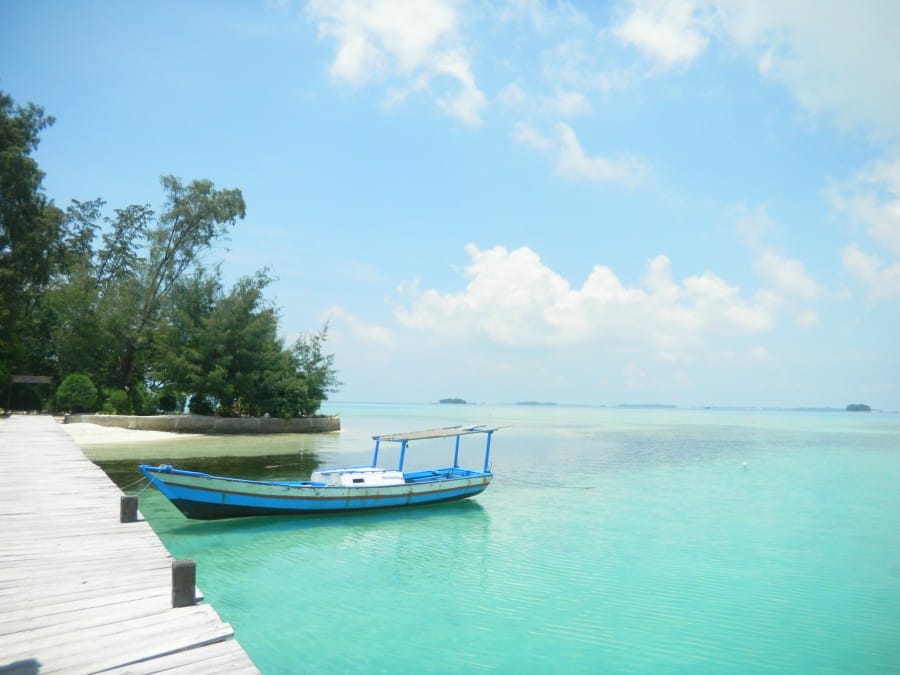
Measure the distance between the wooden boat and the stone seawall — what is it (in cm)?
2369

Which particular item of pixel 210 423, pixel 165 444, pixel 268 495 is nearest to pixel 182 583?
pixel 268 495

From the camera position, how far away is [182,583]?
21.5 feet

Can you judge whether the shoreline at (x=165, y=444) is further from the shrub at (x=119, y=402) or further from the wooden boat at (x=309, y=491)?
the wooden boat at (x=309, y=491)

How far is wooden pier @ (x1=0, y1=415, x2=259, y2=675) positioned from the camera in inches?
211

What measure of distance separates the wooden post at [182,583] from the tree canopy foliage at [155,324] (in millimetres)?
34184

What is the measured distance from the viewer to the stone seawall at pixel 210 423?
118 ft

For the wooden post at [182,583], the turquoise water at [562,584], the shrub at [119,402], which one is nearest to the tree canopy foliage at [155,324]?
the shrub at [119,402]

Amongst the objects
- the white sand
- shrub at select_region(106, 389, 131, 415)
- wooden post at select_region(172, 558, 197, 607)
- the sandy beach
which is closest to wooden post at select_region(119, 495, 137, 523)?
wooden post at select_region(172, 558, 197, 607)

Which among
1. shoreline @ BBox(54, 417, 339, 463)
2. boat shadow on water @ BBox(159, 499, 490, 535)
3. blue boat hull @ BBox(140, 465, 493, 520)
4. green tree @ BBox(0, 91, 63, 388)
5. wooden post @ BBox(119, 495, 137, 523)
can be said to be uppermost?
green tree @ BBox(0, 91, 63, 388)

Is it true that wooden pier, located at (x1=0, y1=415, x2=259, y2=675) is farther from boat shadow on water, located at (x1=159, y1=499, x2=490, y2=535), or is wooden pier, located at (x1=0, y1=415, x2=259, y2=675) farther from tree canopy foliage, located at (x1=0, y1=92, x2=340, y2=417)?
tree canopy foliage, located at (x1=0, y1=92, x2=340, y2=417)

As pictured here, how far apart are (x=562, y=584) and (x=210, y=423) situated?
32938 mm

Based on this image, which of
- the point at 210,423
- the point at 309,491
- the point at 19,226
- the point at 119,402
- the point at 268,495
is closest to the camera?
the point at 268,495

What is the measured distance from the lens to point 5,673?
4.95 meters

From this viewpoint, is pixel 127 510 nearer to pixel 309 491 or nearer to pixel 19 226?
pixel 309 491
